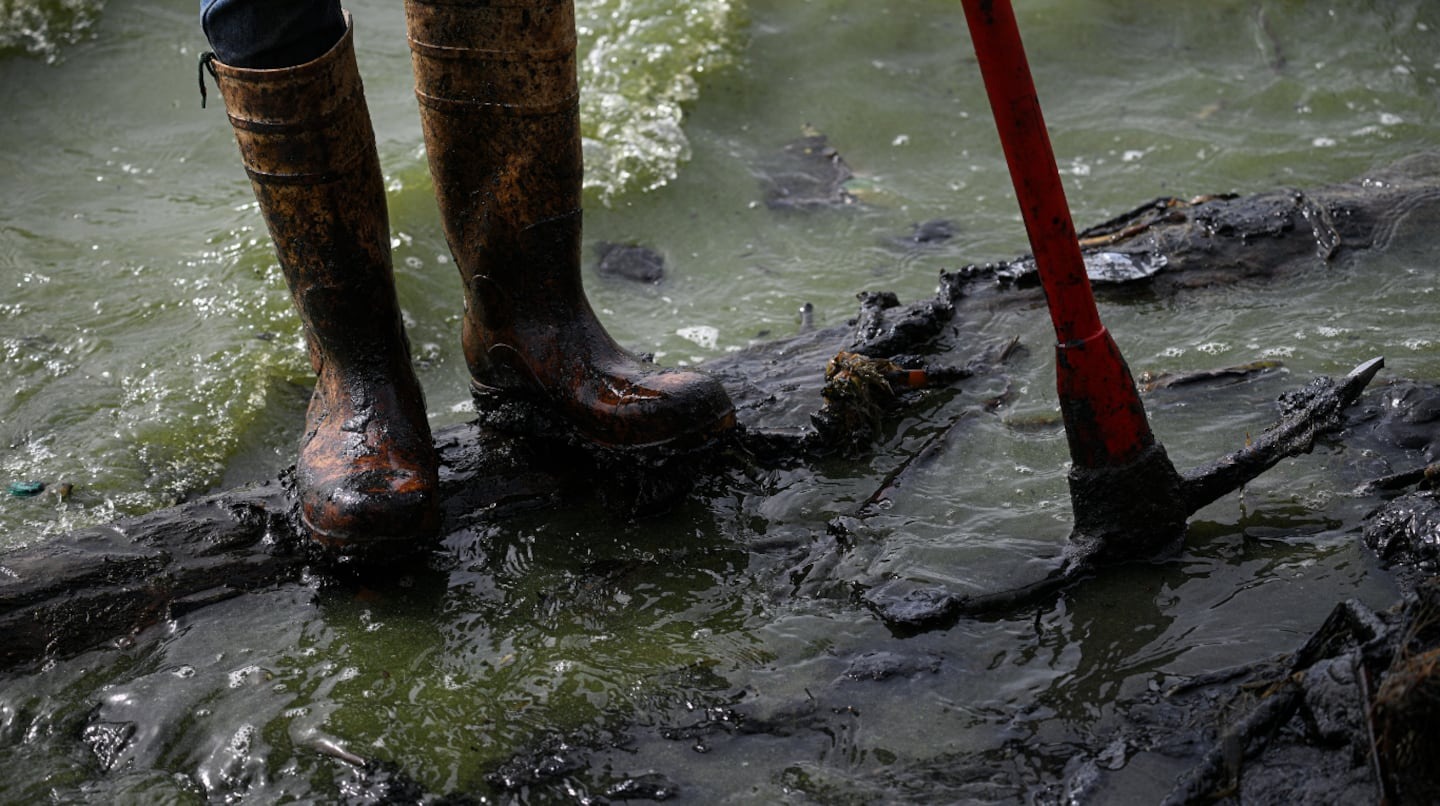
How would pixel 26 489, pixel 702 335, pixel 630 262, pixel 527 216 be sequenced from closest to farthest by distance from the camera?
pixel 527 216
pixel 26 489
pixel 702 335
pixel 630 262

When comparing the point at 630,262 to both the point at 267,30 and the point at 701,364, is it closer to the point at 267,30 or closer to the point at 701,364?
the point at 701,364

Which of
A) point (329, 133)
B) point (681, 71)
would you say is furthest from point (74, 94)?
point (329, 133)

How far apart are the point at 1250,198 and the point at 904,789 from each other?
2.04 m

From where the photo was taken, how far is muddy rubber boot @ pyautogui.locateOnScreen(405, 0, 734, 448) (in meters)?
2.04

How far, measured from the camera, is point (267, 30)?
1.91 meters

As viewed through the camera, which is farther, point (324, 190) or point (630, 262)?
point (630, 262)

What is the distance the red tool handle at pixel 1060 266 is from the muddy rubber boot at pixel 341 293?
3.43 feet

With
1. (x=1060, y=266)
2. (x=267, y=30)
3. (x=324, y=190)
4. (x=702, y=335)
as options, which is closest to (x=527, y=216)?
(x=324, y=190)

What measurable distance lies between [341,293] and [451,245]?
260mm

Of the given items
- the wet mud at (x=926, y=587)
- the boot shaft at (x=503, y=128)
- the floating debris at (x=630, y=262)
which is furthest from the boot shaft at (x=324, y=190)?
the floating debris at (x=630, y=262)

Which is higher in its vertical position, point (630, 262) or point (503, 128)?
point (503, 128)

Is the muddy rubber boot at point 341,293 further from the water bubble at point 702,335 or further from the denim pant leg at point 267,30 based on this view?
the water bubble at point 702,335

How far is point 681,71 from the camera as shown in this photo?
4.68m

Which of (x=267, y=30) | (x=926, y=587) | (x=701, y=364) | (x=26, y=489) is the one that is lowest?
(x=926, y=587)
